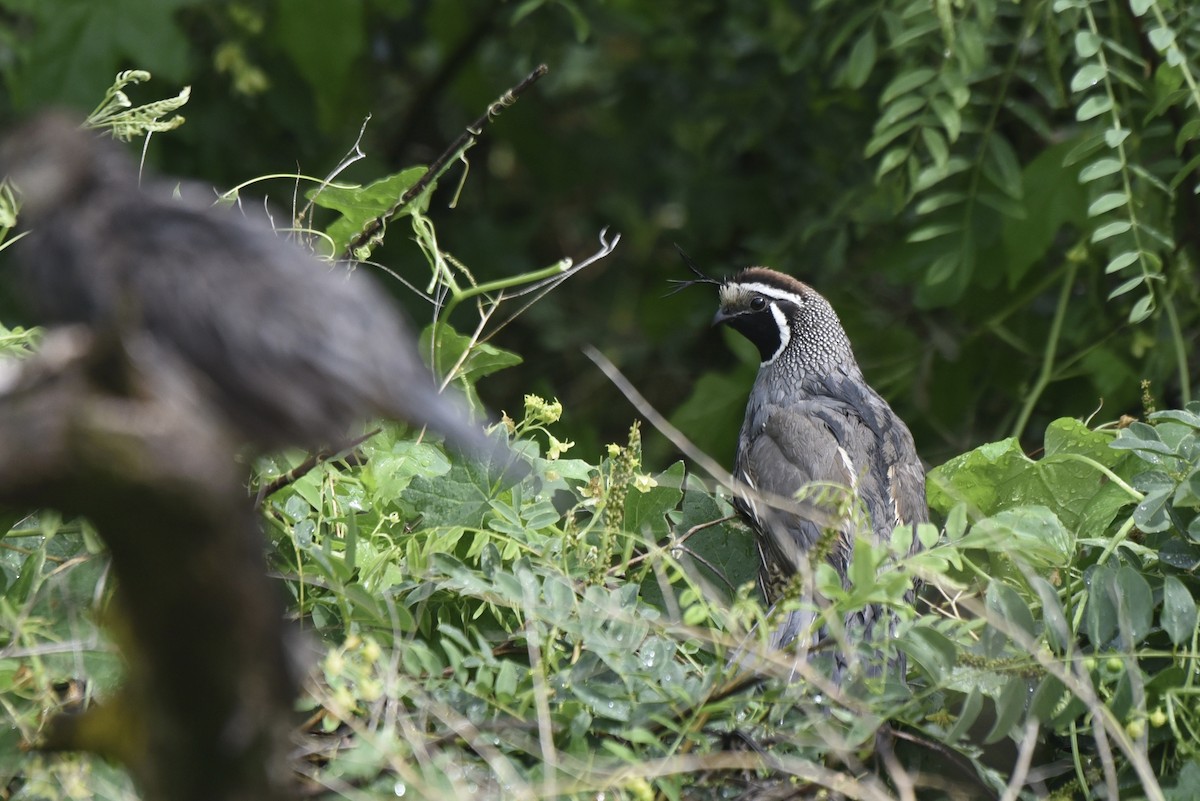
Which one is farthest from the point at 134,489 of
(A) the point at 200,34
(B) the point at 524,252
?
(B) the point at 524,252

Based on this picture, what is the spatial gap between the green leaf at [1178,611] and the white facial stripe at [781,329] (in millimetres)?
2036

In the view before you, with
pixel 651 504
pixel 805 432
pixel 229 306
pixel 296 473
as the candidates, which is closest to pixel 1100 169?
pixel 805 432

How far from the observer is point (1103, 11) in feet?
11.5

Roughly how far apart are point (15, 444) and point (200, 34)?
3981 millimetres

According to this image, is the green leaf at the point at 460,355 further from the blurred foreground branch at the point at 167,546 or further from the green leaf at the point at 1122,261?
the green leaf at the point at 1122,261

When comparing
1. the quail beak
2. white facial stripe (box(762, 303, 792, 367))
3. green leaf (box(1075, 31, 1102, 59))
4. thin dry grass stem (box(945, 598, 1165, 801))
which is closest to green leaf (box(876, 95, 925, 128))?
green leaf (box(1075, 31, 1102, 59))

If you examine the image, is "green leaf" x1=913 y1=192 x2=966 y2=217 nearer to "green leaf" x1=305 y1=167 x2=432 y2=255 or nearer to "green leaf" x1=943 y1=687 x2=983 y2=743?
"green leaf" x1=305 y1=167 x2=432 y2=255

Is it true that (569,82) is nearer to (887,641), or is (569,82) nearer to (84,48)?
(84,48)

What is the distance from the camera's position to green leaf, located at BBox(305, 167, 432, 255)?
2.42m

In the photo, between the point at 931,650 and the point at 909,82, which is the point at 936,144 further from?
the point at 931,650

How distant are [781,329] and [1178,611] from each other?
6.97ft

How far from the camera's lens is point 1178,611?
6.54 feet

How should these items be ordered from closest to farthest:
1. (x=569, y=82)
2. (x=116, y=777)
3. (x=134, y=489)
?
(x=134, y=489) < (x=116, y=777) < (x=569, y=82)

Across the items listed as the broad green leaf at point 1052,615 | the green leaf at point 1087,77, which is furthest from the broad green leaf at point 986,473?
the green leaf at point 1087,77
